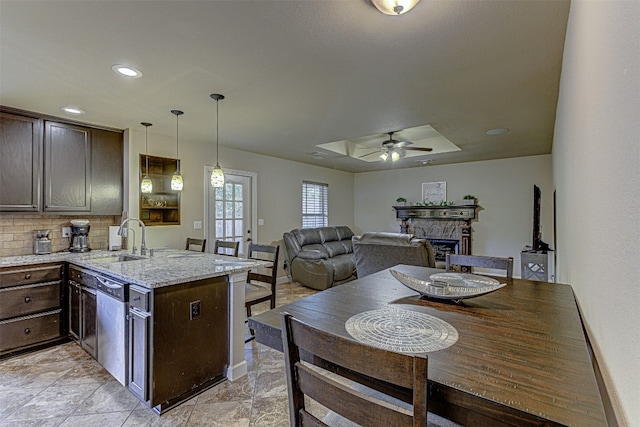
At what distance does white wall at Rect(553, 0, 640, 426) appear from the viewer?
652 mm

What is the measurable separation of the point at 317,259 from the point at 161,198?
2.60 meters

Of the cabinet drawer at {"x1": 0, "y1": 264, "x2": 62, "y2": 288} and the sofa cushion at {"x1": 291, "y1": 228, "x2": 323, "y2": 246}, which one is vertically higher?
the sofa cushion at {"x1": 291, "y1": 228, "x2": 323, "y2": 246}

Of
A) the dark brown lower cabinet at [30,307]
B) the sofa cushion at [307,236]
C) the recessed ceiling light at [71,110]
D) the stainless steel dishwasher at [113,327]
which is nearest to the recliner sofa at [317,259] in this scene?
the sofa cushion at [307,236]

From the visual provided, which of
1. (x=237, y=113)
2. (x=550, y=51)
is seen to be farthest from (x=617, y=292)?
(x=237, y=113)

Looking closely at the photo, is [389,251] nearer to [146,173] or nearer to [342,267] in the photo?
[342,267]

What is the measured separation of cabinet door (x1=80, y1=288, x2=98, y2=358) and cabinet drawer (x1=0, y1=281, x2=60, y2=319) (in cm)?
54

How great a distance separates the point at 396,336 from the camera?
1.06m

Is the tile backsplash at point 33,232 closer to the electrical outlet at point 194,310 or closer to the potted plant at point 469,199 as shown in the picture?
the electrical outlet at point 194,310

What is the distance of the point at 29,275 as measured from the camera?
9.67 ft

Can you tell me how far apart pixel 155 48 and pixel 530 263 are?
15.8ft

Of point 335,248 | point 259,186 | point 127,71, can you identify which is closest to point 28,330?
point 127,71

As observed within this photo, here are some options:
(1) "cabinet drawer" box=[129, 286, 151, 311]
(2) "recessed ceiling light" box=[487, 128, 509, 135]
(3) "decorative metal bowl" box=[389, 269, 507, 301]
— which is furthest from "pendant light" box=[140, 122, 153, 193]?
(2) "recessed ceiling light" box=[487, 128, 509, 135]

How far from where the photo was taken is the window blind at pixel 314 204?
670cm

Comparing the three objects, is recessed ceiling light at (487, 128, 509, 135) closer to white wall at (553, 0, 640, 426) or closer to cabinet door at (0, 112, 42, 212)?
white wall at (553, 0, 640, 426)
